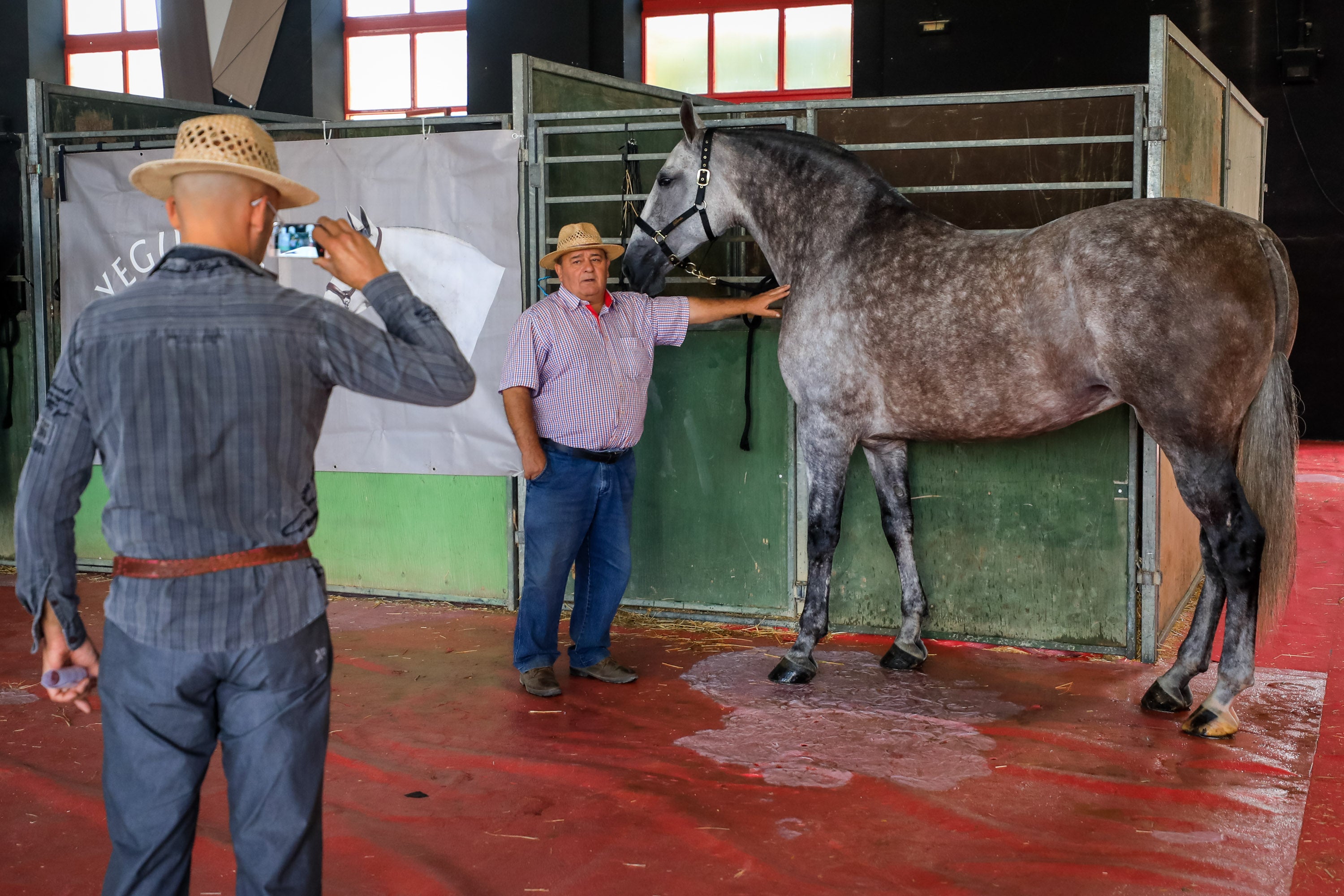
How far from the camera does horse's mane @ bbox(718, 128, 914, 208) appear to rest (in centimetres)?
386

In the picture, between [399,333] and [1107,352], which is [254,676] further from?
[1107,352]

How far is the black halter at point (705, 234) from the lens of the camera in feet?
13.2

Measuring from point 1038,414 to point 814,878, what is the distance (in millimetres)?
1759

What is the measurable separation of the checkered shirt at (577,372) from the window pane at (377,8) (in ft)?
28.3

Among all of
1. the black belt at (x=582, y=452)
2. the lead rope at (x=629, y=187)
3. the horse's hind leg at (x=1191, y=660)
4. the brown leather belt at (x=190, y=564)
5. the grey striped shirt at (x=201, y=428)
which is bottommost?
the horse's hind leg at (x=1191, y=660)

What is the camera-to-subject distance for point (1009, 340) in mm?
3389

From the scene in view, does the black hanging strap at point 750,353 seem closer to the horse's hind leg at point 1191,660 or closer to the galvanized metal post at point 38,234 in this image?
the horse's hind leg at point 1191,660

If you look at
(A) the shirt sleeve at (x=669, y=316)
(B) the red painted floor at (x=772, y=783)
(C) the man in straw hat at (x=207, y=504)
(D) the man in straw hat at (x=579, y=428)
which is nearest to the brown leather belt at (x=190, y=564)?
(C) the man in straw hat at (x=207, y=504)

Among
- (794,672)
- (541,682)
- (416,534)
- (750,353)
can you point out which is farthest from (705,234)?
(416,534)

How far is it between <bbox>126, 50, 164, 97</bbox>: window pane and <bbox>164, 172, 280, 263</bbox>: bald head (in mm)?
11144

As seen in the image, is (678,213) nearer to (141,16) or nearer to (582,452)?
(582,452)

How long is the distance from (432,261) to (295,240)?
305cm

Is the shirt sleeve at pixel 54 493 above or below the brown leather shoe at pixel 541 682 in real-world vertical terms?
above

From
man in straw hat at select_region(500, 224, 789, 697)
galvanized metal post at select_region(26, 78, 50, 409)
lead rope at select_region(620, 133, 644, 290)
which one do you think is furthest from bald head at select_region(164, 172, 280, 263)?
galvanized metal post at select_region(26, 78, 50, 409)
